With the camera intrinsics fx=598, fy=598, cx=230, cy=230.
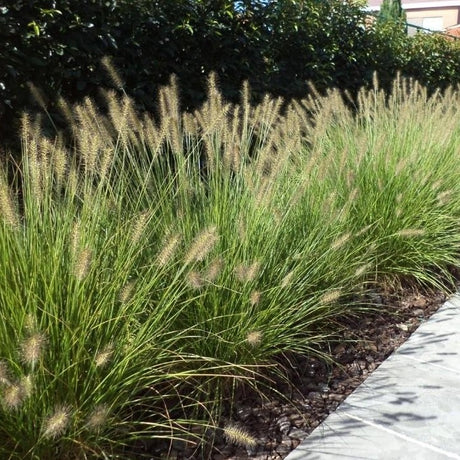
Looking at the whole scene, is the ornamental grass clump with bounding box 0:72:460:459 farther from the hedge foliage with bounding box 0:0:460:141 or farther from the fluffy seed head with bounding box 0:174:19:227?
the hedge foliage with bounding box 0:0:460:141

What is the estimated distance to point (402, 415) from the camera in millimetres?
2447

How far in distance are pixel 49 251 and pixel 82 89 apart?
2264 millimetres

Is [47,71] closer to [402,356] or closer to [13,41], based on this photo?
[13,41]

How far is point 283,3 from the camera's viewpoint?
5773 mm

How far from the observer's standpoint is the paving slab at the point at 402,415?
219cm

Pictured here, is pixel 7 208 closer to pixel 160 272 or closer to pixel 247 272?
pixel 160 272

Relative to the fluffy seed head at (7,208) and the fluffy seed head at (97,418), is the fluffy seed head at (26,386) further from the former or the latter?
the fluffy seed head at (7,208)

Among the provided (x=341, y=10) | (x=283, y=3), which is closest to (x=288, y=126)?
(x=283, y=3)

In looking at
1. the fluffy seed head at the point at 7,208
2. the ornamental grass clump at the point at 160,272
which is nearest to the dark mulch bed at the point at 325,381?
the ornamental grass clump at the point at 160,272

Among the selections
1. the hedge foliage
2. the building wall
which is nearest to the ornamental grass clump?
the hedge foliage

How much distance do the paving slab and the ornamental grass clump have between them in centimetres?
31

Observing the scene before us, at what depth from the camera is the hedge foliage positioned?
355cm

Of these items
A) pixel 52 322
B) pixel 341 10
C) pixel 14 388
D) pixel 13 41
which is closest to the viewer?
pixel 14 388

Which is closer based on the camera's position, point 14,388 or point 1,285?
point 14,388
